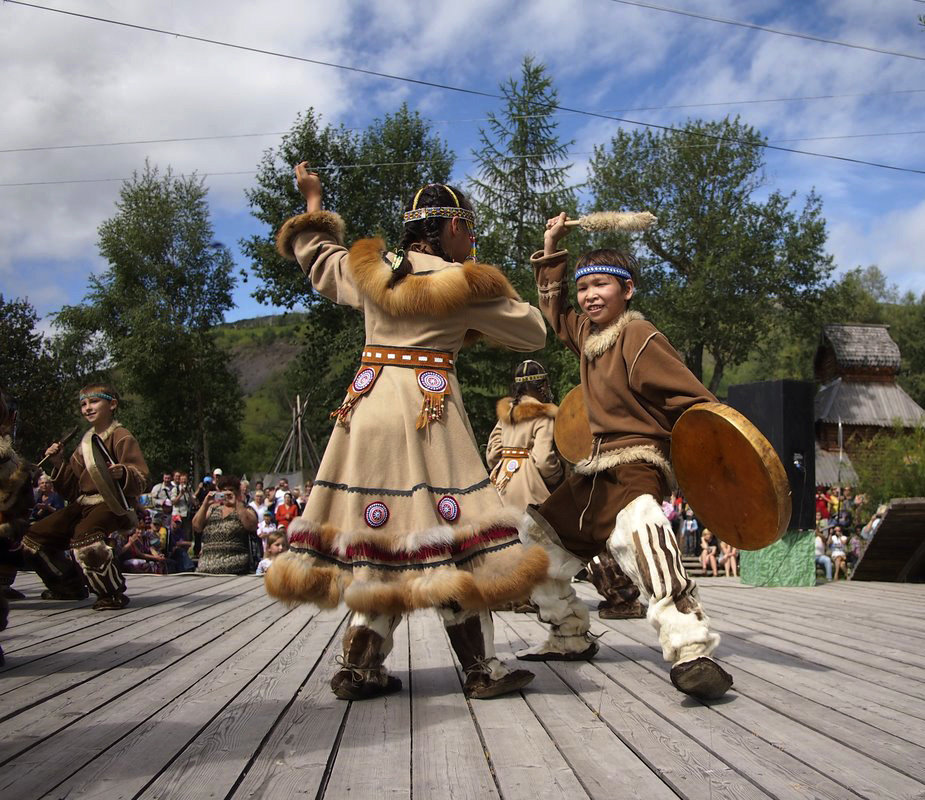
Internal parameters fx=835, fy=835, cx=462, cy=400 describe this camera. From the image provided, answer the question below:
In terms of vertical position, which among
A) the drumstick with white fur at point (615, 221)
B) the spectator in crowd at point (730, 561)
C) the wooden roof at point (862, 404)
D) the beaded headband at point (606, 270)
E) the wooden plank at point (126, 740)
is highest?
the wooden roof at point (862, 404)

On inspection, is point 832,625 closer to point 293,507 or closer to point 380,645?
point 380,645

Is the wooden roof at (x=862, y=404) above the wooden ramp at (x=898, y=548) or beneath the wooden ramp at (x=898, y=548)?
above

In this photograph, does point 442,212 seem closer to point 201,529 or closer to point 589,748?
point 589,748

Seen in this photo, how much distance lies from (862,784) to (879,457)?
12.0m

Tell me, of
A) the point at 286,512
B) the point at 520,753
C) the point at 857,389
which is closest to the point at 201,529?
the point at 286,512

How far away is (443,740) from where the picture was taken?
8.31 feet

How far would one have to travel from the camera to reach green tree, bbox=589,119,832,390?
33.4 meters

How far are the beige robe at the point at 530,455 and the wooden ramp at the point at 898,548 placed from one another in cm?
368

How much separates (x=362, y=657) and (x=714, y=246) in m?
33.3

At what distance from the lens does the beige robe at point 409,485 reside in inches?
117

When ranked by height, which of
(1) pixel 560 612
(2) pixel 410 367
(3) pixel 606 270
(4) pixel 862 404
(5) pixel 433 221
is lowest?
(1) pixel 560 612

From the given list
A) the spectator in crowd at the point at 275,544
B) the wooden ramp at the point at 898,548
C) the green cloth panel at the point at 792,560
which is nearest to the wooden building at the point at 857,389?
the wooden ramp at the point at 898,548

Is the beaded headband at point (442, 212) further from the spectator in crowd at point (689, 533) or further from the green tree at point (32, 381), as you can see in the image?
the green tree at point (32, 381)

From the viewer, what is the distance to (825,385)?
125 ft
